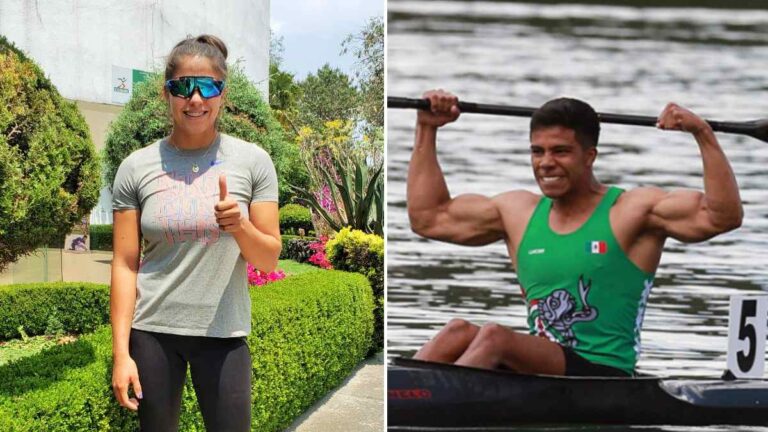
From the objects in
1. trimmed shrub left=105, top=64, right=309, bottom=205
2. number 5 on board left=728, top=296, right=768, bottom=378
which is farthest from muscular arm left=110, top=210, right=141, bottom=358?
trimmed shrub left=105, top=64, right=309, bottom=205

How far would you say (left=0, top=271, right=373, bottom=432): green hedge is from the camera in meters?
2.27

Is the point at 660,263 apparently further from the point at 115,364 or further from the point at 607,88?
the point at 115,364

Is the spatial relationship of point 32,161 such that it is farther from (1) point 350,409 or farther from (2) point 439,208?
(1) point 350,409

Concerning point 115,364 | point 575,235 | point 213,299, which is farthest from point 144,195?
point 575,235

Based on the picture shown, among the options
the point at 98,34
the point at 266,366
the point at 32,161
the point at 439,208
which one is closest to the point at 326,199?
the point at 98,34

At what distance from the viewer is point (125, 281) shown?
76.5 inches

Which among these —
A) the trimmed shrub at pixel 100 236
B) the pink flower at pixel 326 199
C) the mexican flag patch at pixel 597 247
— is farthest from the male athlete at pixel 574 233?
the trimmed shrub at pixel 100 236

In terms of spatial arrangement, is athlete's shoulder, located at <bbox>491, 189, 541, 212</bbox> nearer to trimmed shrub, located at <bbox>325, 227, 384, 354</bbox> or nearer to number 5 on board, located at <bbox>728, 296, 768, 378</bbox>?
number 5 on board, located at <bbox>728, 296, 768, 378</bbox>

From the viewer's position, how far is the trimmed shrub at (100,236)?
12820 mm

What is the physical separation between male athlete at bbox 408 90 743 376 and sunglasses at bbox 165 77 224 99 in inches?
33.5

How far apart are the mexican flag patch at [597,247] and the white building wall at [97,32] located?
8231 millimetres

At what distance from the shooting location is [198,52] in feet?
6.41

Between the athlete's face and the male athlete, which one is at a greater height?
the athlete's face

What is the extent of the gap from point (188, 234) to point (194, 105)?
1.12 feet
